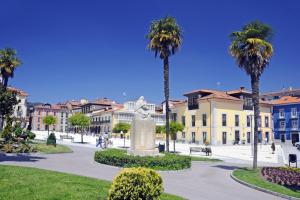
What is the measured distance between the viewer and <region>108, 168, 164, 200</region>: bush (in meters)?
8.09

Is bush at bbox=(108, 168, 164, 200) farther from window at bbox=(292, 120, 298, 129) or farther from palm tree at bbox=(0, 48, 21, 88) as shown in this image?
window at bbox=(292, 120, 298, 129)

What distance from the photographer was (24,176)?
1259 centimetres

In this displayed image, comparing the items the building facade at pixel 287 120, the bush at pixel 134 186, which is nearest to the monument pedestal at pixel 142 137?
the bush at pixel 134 186

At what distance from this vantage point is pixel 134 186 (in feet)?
26.9

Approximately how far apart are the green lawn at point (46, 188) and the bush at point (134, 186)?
1778 mm

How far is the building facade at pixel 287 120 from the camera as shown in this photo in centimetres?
7050

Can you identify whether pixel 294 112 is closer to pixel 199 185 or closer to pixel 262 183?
pixel 262 183

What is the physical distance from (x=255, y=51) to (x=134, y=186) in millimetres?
14377

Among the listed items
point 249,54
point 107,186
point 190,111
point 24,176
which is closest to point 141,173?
point 107,186

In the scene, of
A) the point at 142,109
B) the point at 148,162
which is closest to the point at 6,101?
the point at 142,109

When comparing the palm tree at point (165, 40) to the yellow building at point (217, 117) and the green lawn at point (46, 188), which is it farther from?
the yellow building at point (217, 117)

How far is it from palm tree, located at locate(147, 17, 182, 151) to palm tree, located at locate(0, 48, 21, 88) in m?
20.8

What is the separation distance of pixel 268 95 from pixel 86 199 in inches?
4087

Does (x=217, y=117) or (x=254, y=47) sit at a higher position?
(x=254, y=47)
